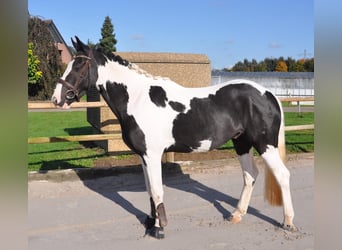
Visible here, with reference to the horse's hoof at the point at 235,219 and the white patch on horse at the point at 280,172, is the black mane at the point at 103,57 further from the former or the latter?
the horse's hoof at the point at 235,219

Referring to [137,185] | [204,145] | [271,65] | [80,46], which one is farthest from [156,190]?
[271,65]

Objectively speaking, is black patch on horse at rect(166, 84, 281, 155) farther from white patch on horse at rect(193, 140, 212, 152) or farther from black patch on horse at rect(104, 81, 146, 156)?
black patch on horse at rect(104, 81, 146, 156)

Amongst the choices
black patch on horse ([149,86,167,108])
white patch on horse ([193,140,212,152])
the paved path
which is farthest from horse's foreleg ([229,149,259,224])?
black patch on horse ([149,86,167,108])

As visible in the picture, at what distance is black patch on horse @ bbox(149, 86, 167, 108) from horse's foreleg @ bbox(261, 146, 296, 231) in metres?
1.22

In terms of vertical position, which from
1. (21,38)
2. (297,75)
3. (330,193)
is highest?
(297,75)

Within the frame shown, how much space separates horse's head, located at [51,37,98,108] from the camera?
3396mm

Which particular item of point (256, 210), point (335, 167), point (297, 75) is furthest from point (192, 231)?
point (297, 75)

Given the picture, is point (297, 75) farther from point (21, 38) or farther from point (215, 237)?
point (21, 38)

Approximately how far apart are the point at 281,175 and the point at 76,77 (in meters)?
2.39

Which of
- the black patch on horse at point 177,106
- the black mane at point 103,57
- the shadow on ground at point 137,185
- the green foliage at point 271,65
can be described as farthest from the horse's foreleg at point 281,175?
the green foliage at point 271,65

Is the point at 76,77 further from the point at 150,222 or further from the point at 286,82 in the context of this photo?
the point at 286,82

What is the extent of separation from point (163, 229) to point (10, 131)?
8.83 feet

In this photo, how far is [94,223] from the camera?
385 centimetres

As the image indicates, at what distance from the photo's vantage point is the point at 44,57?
24.0 metres
